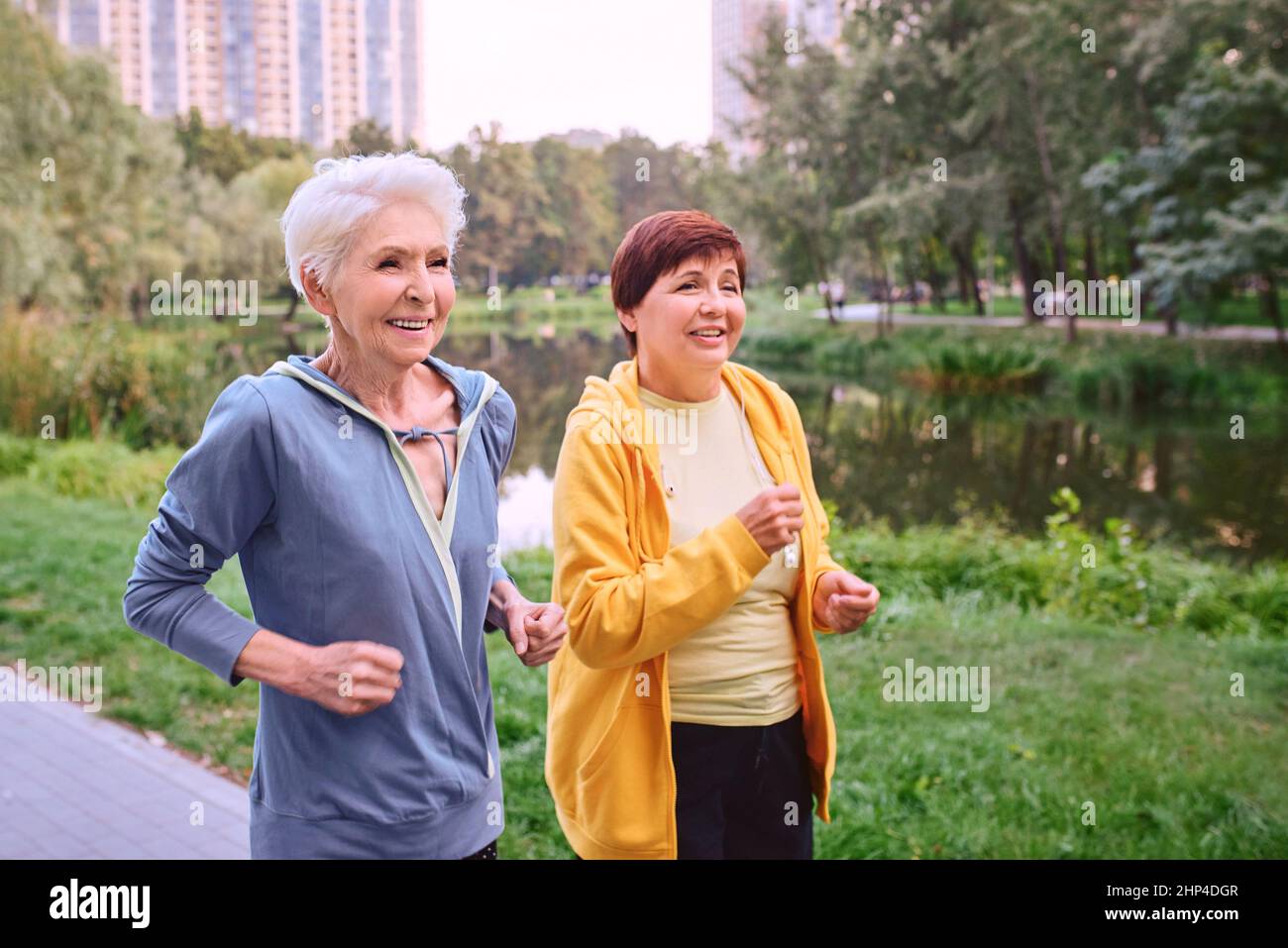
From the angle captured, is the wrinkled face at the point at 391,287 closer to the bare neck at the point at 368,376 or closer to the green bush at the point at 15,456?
the bare neck at the point at 368,376

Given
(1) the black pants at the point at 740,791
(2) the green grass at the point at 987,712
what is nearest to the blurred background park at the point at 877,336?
(2) the green grass at the point at 987,712

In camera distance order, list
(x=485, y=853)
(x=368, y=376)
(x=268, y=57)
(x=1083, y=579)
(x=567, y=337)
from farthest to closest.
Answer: (x=268, y=57)
(x=567, y=337)
(x=1083, y=579)
(x=485, y=853)
(x=368, y=376)

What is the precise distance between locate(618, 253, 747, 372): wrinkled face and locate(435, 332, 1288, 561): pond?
6534 mm

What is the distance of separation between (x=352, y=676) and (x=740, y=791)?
2.91 feet

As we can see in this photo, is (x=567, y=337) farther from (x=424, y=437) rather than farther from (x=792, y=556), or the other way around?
(x=424, y=437)

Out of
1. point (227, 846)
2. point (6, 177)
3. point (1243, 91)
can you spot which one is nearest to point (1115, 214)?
point (1243, 91)

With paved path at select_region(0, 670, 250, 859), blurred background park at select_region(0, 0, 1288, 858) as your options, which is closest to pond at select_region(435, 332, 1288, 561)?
blurred background park at select_region(0, 0, 1288, 858)

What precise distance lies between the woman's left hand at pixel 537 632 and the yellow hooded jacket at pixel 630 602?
5.7 inches

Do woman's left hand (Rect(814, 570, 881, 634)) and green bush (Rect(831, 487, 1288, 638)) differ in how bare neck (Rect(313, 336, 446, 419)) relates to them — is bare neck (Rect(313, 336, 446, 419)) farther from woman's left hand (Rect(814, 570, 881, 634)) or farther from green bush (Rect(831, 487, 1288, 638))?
green bush (Rect(831, 487, 1288, 638))

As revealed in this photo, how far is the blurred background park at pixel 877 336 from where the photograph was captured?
468 cm

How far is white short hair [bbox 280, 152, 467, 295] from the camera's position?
5.47 feet

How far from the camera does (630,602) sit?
76.8 inches

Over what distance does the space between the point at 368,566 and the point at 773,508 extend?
690 mm

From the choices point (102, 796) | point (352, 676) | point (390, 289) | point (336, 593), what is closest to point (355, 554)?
point (336, 593)
